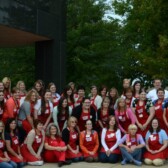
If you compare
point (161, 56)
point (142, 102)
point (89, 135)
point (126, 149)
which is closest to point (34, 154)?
point (89, 135)

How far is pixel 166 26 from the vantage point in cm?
1925

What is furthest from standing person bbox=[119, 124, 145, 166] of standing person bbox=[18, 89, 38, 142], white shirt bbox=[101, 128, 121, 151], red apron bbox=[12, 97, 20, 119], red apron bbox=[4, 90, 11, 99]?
red apron bbox=[4, 90, 11, 99]

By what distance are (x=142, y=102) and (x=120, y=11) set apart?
51.1 feet

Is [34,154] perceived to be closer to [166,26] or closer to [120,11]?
[166,26]

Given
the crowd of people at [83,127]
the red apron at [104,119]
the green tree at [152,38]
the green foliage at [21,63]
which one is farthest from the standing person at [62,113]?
the green foliage at [21,63]

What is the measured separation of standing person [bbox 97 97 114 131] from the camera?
10.9m

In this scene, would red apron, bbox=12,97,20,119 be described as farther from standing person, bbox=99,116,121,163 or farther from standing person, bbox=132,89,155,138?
standing person, bbox=132,89,155,138

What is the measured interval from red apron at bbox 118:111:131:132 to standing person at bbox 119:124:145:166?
1.36 feet

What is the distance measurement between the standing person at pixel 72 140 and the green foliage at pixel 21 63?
40.7 ft

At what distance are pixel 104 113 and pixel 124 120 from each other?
20.7 inches

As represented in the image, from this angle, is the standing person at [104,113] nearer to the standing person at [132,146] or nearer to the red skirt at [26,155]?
the standing person at [132,146]

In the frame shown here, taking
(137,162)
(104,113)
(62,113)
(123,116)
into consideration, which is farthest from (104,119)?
(137,162)

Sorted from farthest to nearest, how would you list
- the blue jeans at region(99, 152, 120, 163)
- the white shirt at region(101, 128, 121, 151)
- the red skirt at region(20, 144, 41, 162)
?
the white shirt at region(101, 128, 121, 151)
the blue jeans at region(99, 152, 120, 163)
the red skirt at region(20, 144, 41, 162)

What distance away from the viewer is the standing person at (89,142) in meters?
10.6
